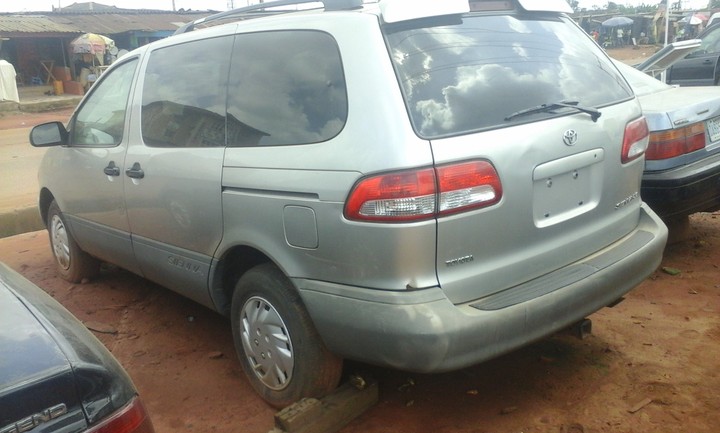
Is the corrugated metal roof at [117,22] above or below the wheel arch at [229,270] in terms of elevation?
above

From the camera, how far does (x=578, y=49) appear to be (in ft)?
11.0

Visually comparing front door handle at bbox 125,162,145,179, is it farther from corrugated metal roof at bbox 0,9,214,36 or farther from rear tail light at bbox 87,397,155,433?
corrugated metal roof at bbox 0,9,214,36

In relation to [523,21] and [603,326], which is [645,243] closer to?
[603,326]

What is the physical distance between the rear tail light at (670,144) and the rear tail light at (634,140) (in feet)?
3.66

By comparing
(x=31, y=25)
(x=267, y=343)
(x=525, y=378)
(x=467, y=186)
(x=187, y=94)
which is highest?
(x=31, y=25)

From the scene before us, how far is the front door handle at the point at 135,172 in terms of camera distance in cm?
384

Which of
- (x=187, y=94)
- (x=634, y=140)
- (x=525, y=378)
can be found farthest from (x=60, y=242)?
(x=634, y=140)

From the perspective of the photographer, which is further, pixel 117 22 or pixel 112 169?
pixel 117 22

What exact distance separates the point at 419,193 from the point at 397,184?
0.29ft

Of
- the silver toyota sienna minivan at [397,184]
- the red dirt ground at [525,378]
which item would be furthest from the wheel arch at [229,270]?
the red dirt ground at [525,378]

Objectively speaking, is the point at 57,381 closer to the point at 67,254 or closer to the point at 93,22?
the point at 67,254

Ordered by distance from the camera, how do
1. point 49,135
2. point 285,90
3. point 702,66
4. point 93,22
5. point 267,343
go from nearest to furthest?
point 285,90 → point 267,343 → point 49,135 → point 702,66 → point 93,22

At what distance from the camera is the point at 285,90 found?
3.03m

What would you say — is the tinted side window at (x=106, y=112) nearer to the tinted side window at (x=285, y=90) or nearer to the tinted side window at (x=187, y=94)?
the tinted side window at (x=187, y=94)
